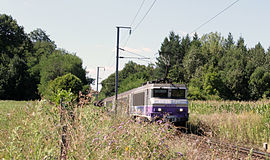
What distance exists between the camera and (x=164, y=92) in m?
15.1

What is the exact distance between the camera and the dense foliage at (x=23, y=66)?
52.4m

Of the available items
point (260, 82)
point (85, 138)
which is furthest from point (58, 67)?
point (85, 138)

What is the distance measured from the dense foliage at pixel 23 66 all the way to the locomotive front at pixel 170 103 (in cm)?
3950

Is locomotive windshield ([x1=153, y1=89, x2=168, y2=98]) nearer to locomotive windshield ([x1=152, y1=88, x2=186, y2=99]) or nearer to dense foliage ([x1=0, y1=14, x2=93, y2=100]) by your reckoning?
locomotive windshield ([x1=152, y1=88, x2=186, y2=99])

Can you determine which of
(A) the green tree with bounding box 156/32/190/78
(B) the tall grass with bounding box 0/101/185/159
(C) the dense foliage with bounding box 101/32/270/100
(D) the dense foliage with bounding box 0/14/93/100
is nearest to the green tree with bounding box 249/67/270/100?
(C) the dense foliage with bounding box 101/32/270/100

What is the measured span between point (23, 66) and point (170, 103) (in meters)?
47.3

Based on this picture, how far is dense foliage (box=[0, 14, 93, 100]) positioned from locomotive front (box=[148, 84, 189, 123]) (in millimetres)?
39496

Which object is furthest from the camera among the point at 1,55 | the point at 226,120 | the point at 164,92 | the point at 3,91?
the point at 1,55

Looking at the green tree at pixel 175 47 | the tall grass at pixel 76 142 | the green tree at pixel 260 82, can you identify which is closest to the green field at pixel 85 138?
the tall grass at pixel 76 142

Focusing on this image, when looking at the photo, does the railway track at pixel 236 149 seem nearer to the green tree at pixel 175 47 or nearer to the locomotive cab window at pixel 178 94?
the locomotive cab window at pixel 178 94

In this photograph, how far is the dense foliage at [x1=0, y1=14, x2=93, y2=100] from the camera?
52.4 meters

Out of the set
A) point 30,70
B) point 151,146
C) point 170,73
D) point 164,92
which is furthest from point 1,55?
point 151,146

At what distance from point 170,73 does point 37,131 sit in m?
66.4

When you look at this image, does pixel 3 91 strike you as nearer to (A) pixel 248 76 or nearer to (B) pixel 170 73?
(B) pixel 170 73
